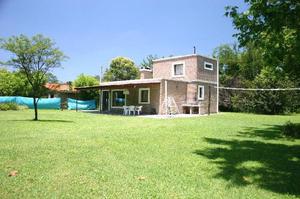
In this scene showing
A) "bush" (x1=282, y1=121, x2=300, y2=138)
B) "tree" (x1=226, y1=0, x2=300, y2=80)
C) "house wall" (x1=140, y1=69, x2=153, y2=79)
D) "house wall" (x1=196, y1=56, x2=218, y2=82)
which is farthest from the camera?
"house wall" (x1=140, y1=69, x2=153, y2=79)

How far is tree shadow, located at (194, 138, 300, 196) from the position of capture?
495 centimetres

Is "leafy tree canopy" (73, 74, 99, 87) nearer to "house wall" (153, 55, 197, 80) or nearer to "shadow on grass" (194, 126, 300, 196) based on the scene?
"house wall" (153, 55, 197, 80)

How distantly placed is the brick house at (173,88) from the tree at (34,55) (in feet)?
24.7

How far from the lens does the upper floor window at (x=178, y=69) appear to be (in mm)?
27062

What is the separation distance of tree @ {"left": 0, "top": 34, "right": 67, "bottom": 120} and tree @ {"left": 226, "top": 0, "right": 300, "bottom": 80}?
11.7 metres

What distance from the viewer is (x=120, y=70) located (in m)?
59.8

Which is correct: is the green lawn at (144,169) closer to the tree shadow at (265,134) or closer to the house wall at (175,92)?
the tree shadow at (265,134)

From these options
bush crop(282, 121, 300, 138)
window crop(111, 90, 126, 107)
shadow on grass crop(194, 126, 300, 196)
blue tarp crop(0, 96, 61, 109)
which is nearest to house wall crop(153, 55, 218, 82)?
window crop(111, 90, 126, 107)

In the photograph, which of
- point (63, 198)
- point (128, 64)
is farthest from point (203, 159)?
point (128, 64)

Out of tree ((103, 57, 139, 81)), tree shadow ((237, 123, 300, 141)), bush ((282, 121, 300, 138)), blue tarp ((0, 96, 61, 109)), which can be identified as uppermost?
tree ((103, 57, 139, 81))

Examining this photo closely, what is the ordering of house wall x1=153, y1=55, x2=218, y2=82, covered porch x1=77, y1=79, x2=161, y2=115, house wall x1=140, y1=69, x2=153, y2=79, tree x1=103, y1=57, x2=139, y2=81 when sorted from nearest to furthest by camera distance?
1. covered porch x1=77, y1=79, x2=161, y2=115
2. house wall x1=153, y1=55, x2=218, y2=82
3. house wall x1=140, y1=69, x2=153, y2=79
4. tree x1=103, y1=57, x2=139, y2=81

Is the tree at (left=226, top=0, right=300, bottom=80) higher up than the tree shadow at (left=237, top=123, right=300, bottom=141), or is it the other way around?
the tree at (left=226, top=0, right=300, bottom=80)

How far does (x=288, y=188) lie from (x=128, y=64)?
56.6 m

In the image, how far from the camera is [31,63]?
1655 centimetres
